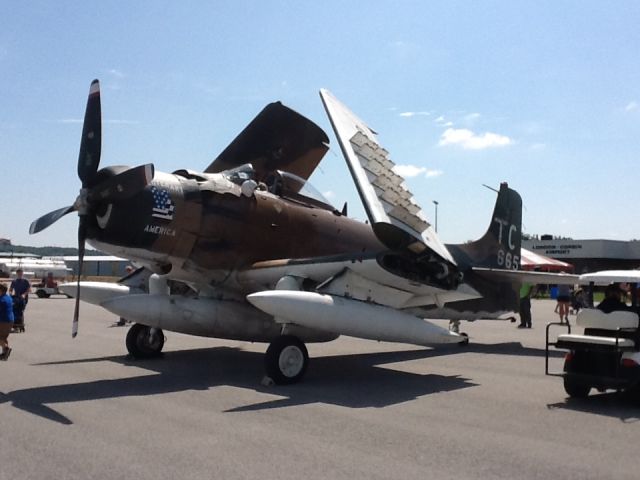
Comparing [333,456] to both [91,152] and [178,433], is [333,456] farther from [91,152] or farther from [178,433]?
[91,152]

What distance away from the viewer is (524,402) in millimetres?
7562

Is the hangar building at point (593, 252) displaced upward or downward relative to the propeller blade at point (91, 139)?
upward

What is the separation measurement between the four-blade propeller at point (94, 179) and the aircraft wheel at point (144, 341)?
7.90 feet

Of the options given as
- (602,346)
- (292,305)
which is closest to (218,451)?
(292,305)

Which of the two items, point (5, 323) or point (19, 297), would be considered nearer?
point (5, 323)

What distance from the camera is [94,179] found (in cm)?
859

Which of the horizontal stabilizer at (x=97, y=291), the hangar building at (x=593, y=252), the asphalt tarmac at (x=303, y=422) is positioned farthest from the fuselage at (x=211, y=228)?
the hangar building at (x=593, y=252)

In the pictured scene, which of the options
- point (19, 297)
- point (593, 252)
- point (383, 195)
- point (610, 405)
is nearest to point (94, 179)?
point (383, 195)

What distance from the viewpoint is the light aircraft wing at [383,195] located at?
9219 mm

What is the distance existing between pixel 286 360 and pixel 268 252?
2.11 meters

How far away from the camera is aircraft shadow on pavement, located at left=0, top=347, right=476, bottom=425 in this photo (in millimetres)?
7410

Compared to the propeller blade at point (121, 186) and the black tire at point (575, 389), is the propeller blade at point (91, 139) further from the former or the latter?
the black tire at point (575, 389)

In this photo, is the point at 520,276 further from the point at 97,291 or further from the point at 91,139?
the point at 91,139

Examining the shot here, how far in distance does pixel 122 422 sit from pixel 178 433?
0.76m
